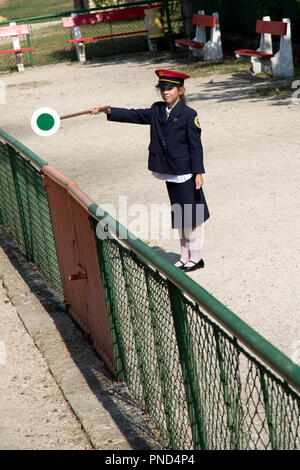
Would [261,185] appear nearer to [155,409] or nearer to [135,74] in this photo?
[155,409]

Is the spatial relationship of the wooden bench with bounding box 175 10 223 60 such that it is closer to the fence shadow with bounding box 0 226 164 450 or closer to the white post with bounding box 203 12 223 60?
the white post with bounding box 203 12 223 60

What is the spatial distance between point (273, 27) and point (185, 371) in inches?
A: 483

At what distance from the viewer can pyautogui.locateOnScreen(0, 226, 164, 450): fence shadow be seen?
13.8 feet

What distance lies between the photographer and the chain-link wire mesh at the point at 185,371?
2871 millimetres

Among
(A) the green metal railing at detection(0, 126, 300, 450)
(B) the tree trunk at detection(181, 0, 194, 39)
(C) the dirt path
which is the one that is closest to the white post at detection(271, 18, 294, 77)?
(B) the tree trunk at detection(181, 0, 194, 39)

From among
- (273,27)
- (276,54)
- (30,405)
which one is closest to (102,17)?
(273,27)

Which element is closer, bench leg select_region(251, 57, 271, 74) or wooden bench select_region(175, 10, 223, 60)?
bench leg select_region(251, 57, 271, 74)

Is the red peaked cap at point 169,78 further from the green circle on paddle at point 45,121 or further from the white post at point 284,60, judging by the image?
the white post at point 284,60

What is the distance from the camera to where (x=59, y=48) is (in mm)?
24500

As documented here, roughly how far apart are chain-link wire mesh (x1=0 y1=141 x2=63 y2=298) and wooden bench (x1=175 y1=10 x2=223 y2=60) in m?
11.1

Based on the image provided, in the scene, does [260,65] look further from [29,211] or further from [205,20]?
[29,211]

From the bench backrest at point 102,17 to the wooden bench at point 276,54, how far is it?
23.6ft
